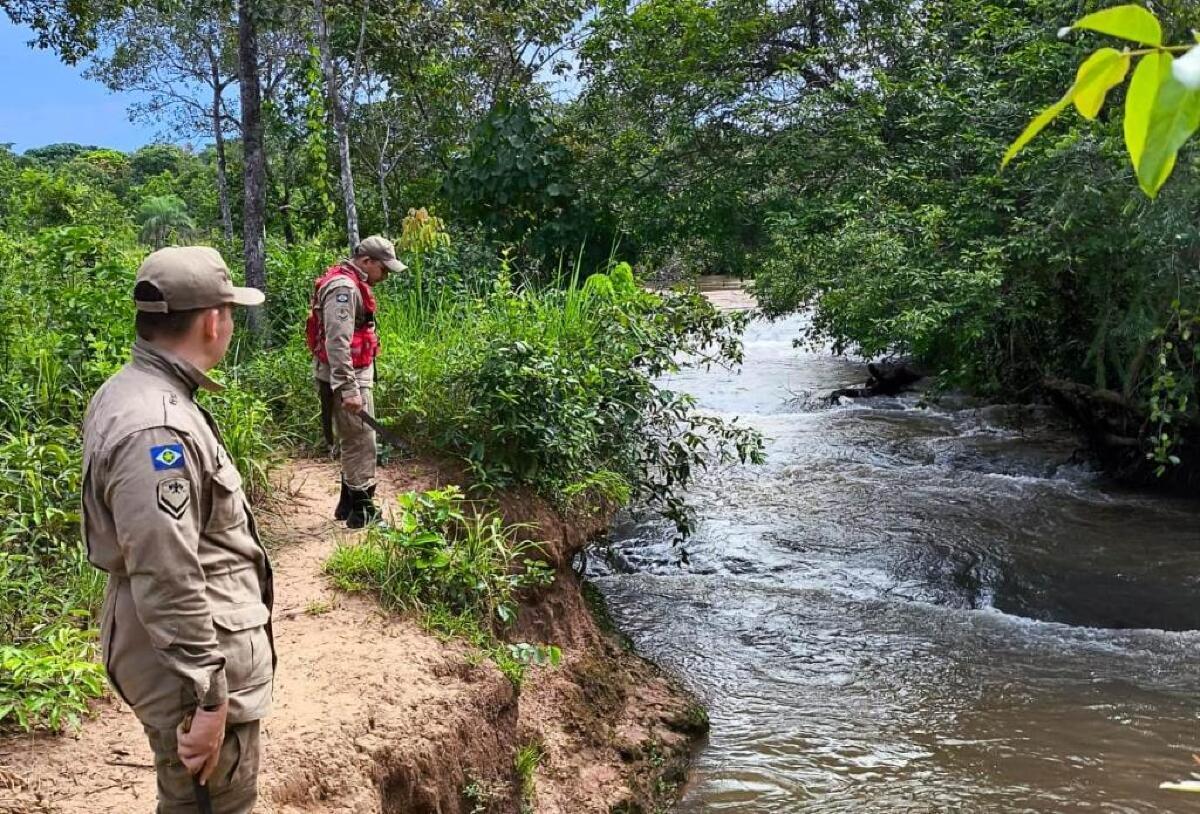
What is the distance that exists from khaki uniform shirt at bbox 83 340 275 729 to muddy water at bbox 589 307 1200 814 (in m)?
3.55

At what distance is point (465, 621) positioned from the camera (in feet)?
16.1

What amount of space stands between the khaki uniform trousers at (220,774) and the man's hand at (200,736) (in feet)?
0.13

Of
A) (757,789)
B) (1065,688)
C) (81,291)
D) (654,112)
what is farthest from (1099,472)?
(81,291)

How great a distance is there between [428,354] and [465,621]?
2.65 meters

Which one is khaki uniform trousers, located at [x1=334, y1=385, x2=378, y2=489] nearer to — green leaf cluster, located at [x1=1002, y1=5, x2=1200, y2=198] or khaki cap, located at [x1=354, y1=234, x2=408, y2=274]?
khaki cap, located at [x1=354, y1=234, x2=408, y2=274]

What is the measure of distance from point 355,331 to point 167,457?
3542 millimetres

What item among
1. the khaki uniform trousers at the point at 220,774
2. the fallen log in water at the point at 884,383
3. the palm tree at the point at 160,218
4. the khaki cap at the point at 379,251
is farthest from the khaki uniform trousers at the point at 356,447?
the palm tree at the point at 160,218

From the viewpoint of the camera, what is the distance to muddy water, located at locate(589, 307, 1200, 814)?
18.2 feet

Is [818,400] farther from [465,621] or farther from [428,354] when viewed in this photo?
[465,621]

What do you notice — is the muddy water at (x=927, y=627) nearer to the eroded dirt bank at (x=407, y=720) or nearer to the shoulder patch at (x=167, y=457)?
the eroded dirt bank at (x=407, y=720)

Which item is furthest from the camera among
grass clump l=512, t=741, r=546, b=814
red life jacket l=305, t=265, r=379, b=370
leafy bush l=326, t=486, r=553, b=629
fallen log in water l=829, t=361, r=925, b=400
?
fallen log in water l=829, t=361, r=925, b=400

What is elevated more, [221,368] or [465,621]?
[221,368]

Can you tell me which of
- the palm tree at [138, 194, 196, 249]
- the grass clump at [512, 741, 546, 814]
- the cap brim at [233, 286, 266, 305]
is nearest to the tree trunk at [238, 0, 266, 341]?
the grass clump at [512, 741, 546, 814]

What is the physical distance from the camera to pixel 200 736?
7.39 ft
